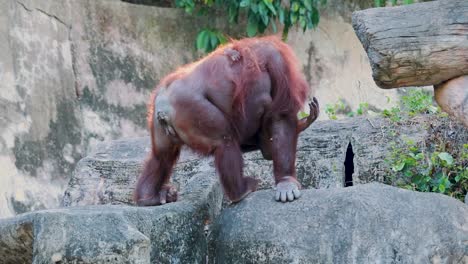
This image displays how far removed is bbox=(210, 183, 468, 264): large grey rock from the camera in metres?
4.84

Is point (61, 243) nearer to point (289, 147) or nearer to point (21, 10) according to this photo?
point (289, 147)

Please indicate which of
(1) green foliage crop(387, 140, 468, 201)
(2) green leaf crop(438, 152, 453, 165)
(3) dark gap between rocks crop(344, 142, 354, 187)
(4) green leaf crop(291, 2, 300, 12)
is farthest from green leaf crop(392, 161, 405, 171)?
(4) green leaf crop(291, 2, 300, 12)

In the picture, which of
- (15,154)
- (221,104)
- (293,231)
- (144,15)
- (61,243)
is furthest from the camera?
(144,15)

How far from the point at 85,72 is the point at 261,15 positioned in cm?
164

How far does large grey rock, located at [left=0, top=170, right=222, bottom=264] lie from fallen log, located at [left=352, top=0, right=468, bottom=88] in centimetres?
131

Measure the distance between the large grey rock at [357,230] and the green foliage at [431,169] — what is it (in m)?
0.86

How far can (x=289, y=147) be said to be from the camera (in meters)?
5.76

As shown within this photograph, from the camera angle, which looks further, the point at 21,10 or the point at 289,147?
the point at 21,10

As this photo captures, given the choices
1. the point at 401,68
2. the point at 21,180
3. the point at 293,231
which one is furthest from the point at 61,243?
the point at 21,180

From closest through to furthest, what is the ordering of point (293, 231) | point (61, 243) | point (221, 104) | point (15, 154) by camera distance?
point (61, 243) < point (293, 231) < point (221, 104) < point (15, 154)

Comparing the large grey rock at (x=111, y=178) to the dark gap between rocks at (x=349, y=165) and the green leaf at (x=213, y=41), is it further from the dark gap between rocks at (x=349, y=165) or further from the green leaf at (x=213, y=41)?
the green leaf at (x=213, y=41)

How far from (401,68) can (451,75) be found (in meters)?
0.27

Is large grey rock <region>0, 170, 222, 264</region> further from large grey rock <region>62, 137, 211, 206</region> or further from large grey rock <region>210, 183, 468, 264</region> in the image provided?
large grey rock <region>62, 137, 211, 206</region>

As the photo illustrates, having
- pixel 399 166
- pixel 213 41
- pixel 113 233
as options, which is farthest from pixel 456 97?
pixel 213 41
